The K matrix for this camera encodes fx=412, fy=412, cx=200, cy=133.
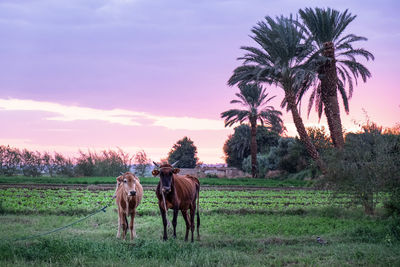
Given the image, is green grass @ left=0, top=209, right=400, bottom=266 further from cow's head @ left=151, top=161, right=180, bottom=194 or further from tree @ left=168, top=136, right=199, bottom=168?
tree @ left=168, top=136, right=199, bottom=168

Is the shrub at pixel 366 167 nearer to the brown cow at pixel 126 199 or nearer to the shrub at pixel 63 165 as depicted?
the brown cow at pixel 126 199

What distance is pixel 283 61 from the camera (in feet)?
98.4

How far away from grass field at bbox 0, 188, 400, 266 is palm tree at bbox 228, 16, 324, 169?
1286cm

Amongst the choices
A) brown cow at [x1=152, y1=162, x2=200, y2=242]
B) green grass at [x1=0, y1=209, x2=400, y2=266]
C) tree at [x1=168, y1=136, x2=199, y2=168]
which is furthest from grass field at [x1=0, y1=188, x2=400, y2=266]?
tree at [x1=168, y1=136, x2=199, y2=168]

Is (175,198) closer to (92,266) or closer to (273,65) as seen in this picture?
(92,266)

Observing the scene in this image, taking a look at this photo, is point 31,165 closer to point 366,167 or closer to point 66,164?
point 66,164

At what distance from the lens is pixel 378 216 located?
15.8 meters

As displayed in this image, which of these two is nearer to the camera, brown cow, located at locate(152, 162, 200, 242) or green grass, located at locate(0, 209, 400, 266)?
green grass, located at locate(0, 209, 400, 266)

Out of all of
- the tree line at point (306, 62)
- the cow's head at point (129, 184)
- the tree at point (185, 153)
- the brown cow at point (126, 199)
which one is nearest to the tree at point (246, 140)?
the tree at point (185, 153)

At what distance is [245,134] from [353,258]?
67229 millimetres

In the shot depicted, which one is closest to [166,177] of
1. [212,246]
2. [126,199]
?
[126,199]

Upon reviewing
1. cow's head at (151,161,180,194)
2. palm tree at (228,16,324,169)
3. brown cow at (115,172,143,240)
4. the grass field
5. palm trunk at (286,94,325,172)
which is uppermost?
palm tree at (228,16,324,169)

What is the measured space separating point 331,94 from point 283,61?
4482 mm

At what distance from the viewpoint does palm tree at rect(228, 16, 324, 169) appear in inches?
1148
